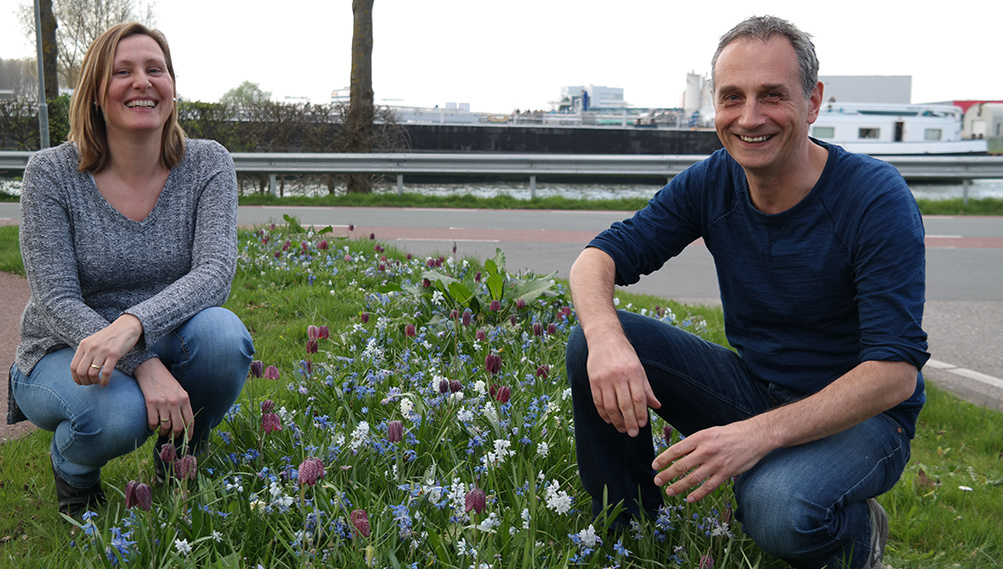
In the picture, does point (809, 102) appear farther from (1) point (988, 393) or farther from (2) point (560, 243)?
(2) point (560, 243)

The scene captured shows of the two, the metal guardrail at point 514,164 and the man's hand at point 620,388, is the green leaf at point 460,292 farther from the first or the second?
the metal guardrail at point 514,164

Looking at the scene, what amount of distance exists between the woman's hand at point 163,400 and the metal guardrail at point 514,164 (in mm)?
12650

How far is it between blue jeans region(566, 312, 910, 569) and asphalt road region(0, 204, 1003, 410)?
2577mm

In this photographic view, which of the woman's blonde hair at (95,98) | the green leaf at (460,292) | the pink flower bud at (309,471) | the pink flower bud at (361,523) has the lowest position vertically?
the pink flower bud at (361,523)

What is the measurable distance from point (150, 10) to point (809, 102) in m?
46.6

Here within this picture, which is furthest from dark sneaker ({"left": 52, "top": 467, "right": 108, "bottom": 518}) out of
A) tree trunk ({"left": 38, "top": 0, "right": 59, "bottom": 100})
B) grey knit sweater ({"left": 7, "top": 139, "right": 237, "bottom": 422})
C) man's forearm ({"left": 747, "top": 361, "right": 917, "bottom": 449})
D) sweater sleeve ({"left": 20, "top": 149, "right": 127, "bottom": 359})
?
tree trunk ({"left": 38, "top": 0, "right": 59, "bottom": 100})

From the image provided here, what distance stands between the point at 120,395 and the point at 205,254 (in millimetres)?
600

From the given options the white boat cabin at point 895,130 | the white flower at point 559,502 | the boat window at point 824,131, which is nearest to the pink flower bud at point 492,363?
the white flower at point 559,502

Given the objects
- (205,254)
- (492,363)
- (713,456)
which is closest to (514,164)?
(492,363)

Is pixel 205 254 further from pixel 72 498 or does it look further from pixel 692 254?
pixel 692 254

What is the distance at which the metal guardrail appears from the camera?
589 inches

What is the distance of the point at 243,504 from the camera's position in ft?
7.93

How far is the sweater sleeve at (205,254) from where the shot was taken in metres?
2.65

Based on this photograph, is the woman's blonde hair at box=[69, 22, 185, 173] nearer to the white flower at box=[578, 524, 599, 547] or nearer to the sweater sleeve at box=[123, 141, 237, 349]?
the sweater sleeve at box=[123, 141, 237, 349]
